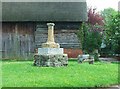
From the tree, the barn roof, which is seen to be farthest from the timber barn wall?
the tree

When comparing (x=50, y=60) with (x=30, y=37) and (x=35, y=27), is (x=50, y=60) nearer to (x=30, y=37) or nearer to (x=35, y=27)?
(x=30, y=37)

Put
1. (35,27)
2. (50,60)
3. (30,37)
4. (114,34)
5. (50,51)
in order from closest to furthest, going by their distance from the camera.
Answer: (50,60)
(50,51)
(30,37)
(35,27)
(114,34)

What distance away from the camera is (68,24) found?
35062mm

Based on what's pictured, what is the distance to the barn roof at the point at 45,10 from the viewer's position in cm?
3459

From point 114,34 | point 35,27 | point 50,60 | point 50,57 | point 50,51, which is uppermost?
point 35,27

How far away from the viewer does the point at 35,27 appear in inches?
1379

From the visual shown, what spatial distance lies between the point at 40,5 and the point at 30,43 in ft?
12.0

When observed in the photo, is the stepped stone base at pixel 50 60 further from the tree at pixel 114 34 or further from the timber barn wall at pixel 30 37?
the tree at pixel 114 34

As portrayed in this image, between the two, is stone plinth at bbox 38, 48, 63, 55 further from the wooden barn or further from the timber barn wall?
the timber barn wall

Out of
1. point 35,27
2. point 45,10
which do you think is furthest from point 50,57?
point 45,10

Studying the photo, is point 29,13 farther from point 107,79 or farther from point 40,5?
point 107,79

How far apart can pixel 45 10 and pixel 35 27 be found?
5.92ft

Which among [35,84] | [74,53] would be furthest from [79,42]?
[35,84]

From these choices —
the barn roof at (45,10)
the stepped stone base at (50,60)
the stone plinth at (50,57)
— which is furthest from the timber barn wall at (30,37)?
the stepped stone base at (50,60)
